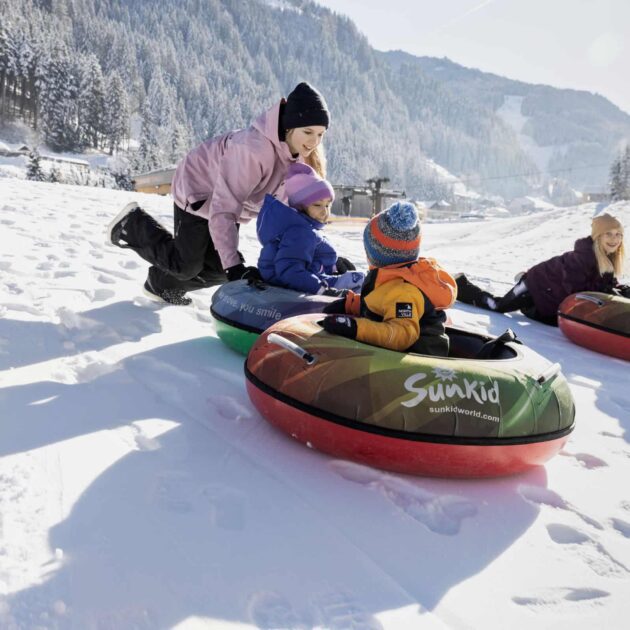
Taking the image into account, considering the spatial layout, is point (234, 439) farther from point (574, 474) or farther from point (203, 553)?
point (574, 474)

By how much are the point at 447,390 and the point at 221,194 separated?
2.21 meters

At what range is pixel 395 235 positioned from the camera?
263 centimetres

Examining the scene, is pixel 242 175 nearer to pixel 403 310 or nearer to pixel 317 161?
pixel 317 161

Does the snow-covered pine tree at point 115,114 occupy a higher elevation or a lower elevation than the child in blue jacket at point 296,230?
higher

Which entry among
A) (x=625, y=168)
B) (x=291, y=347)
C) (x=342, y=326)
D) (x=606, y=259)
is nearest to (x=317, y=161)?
(x=342, y=326)

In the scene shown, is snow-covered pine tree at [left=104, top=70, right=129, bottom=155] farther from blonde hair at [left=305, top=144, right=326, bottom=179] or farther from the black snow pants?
blonde hair at [left=305, top=144, right=326, bottom=179]

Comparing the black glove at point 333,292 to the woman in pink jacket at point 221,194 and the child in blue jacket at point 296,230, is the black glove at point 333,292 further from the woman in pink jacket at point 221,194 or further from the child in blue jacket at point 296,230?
the woman in pink jacket at point 221,194

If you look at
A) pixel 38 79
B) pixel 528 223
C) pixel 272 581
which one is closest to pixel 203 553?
pixel 272 581

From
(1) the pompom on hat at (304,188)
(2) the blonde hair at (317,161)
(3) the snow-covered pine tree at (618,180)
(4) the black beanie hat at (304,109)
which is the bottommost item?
(1) the pompom on hat at (304,188)

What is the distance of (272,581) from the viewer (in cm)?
Answer: 152

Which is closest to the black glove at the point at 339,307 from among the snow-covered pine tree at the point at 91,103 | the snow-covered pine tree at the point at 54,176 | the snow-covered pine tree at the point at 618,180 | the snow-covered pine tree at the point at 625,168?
the snow-covered pine tree at the point at 54,176

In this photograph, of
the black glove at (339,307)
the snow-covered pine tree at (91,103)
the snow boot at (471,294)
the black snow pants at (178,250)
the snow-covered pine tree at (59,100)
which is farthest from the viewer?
the snow-covered pine tree at (91,103)

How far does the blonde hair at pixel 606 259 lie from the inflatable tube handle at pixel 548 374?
3409 millimetres

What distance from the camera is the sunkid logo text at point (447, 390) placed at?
2.10 m
